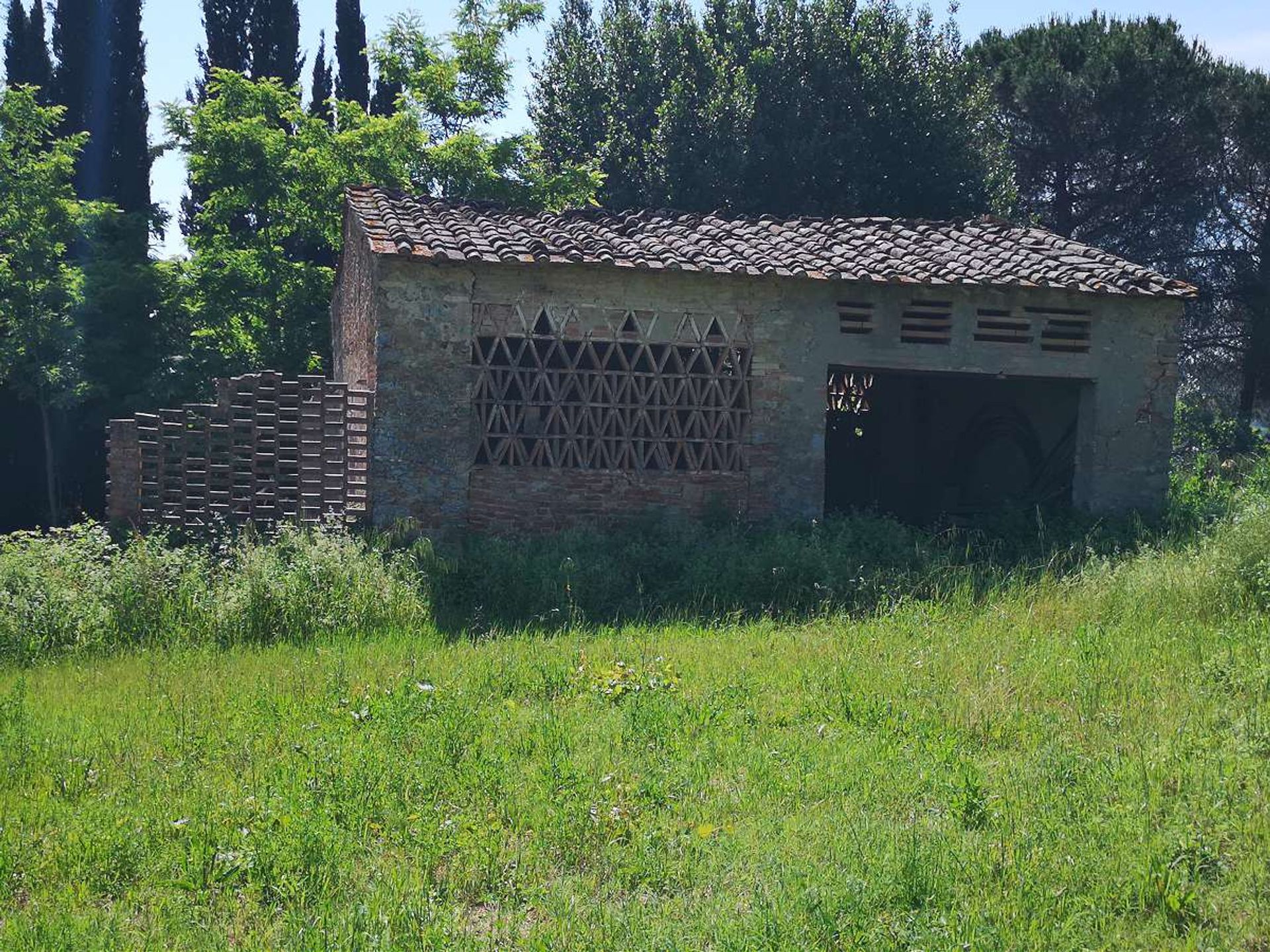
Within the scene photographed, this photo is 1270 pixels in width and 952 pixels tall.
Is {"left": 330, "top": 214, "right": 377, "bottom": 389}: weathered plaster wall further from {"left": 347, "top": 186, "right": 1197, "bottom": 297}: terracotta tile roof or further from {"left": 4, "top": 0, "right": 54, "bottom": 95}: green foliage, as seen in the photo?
{"left": 4, "top": 0, "right": 54, "bottom": 95}: green foliage

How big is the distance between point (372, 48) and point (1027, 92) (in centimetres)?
1459

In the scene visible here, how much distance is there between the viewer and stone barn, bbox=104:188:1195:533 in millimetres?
12500

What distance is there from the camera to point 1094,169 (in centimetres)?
2766

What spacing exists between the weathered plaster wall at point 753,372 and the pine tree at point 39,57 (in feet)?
55.3

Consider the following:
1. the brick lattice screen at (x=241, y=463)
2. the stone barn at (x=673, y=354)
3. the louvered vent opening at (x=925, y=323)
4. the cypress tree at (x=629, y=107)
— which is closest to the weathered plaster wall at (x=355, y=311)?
the stone barn at (x=673, y=354)

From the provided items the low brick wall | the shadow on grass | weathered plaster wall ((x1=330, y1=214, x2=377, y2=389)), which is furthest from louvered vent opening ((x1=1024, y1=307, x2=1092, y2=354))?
weathered plaster wall ((x1=330, y1=214, x2=377, y2=389))

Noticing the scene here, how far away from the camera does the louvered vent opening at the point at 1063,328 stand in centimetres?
1371

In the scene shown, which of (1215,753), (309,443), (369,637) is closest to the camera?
(1215,753)

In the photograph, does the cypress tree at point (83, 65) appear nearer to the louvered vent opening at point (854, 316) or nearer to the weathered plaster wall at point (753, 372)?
the weathered plaster wall at point (753, 372)

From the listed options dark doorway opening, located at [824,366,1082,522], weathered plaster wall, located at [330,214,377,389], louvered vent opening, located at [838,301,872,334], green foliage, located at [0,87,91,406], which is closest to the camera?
louvered vent opening, located at [838,301,872,334]

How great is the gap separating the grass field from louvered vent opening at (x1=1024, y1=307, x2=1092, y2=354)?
181 inches

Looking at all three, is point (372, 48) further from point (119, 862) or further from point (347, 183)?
point (119, 862)

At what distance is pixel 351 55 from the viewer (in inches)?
1134

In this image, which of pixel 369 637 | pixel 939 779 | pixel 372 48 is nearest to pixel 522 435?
pixel 369 637
